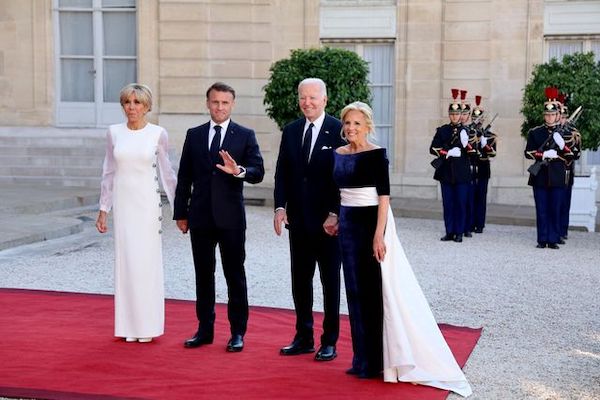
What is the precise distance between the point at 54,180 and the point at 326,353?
41.6ft

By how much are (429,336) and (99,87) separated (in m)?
14.7

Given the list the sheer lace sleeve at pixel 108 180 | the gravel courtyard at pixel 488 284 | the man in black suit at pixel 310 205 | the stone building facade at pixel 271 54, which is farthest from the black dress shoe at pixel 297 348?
the stone building facade at pixel 271 54

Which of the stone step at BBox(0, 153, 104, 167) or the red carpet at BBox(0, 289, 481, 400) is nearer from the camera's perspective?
the red carpet at BBox(0, 289, 481, 400)

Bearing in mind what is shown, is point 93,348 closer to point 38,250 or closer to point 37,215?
point 38,250

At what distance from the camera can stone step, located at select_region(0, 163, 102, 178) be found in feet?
61.9

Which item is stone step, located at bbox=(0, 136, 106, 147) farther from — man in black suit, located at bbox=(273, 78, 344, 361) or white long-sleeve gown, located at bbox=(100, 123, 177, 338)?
man in black suit, located at bbox=(273, 78, 344, 361)

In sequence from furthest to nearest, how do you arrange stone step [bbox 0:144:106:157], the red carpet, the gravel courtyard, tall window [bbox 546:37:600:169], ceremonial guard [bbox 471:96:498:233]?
stone step [bbox 0:144:106:157] < tall window [bbox 546:37:600:169] < ceremonial guard [bbox 471:96:498:233] < the gravel courtyard < the red carpet

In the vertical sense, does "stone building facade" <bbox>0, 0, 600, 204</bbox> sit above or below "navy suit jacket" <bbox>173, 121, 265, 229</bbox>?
above

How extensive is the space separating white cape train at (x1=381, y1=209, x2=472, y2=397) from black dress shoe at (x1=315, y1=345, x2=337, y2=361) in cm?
63

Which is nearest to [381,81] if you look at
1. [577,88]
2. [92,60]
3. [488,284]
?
[577,88]

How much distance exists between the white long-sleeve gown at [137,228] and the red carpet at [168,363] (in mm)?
204

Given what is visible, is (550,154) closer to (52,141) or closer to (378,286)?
(378,286)

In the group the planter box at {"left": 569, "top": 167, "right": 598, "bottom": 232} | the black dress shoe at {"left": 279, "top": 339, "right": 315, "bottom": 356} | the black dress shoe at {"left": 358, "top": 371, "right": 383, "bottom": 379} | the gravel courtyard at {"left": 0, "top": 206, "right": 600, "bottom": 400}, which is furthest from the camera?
the planter box at {"left": 569, "top": 167, "right": 598, "bottom": 232}

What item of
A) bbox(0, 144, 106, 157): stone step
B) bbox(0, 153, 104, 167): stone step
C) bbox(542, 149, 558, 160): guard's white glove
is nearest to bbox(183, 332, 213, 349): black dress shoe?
A: bbox(542, 149, 558, 160): guard's white glove
